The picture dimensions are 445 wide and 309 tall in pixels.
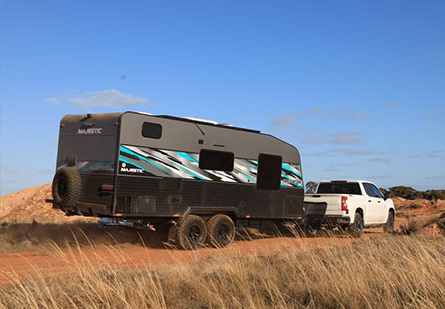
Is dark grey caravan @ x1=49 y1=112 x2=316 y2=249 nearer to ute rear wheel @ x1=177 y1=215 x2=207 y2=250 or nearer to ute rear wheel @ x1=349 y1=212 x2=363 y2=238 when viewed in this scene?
ute rear wheel @ x1=177 y1=215 x2=207 y2=250

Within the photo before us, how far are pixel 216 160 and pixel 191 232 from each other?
209 cm

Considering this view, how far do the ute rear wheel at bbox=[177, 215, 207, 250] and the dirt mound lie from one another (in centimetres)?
1141

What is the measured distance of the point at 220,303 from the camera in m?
6.21

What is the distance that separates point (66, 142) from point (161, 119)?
105 inches

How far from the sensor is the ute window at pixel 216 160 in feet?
44.5

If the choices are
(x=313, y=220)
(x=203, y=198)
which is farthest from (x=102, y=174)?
(x=313, y=220)

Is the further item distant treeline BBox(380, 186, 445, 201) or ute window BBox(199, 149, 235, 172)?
distant treeline BBox(380, 186, 445, 201)

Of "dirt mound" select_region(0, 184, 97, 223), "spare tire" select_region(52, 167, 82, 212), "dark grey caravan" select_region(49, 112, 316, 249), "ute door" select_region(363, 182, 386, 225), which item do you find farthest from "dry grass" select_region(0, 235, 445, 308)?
"dirt mound" select_region(0, 184, 97, 223)

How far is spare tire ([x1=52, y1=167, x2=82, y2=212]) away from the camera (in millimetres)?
12156

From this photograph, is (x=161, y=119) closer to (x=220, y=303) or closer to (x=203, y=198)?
(x=203, y=198)

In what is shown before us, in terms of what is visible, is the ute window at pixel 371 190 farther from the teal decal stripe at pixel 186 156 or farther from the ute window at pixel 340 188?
the teal decal stripe at pixel 186 156

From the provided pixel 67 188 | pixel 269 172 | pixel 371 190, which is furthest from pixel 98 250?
pixel 371 190

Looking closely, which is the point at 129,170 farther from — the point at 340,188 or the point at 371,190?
the point at 371,190

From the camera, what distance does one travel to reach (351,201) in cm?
1747
